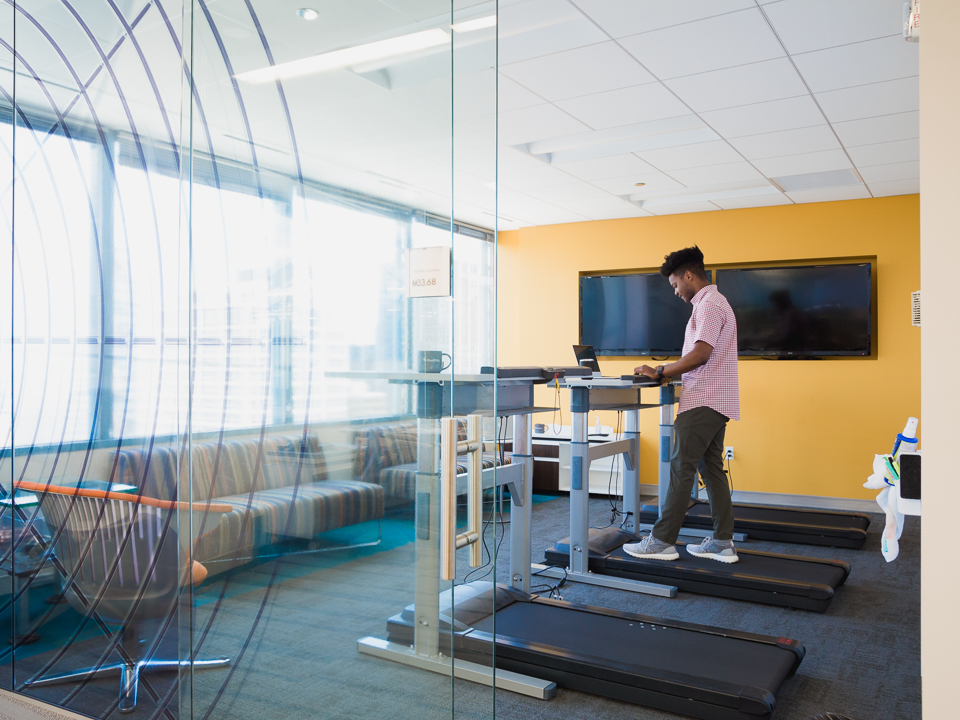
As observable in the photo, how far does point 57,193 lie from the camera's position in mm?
2193

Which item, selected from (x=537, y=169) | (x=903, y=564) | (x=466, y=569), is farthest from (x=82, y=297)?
(x=903, y=564)

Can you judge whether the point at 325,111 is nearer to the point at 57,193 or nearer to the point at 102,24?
the point at 102,24

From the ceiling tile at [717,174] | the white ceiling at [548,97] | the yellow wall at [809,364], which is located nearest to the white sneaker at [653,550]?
the white ceiling at [548,97]

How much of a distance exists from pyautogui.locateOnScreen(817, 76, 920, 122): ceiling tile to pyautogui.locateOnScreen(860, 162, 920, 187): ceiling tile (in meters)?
1.11

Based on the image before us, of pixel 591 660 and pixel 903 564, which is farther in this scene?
pixel 903 564

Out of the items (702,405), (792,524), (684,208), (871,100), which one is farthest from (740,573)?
(684,208)

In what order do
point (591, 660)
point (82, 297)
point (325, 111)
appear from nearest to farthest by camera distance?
point (325, 111) → point (82, 297) → point (591, 660)

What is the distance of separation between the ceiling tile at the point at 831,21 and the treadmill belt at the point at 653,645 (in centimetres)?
229

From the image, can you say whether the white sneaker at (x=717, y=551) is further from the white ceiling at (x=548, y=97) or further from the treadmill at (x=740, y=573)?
the white ceiling at (x=548, y=97)

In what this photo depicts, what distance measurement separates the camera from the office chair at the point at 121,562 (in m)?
1.90

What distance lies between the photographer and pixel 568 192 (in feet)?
19.1

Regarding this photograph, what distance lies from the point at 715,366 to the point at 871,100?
1.53 m

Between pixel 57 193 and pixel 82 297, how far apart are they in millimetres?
336

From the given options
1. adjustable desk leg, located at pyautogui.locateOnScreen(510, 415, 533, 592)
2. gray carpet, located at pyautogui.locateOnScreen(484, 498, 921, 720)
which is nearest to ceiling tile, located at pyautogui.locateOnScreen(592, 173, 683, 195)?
gray carpet, located at pyautogui.locateOnScreen(484, 498, 921, 720)
